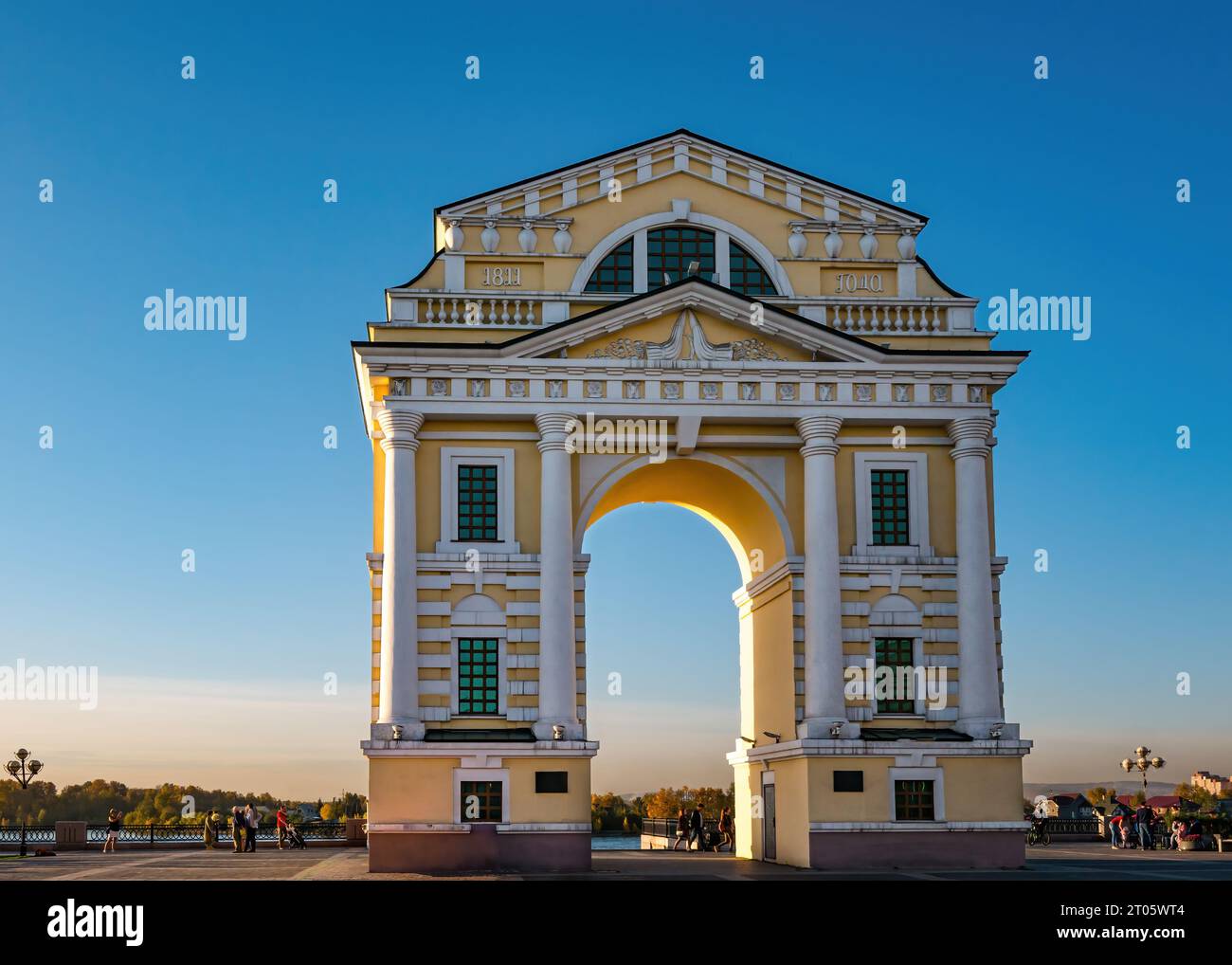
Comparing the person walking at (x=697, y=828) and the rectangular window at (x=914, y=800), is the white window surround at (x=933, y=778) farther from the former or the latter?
the person walking at (x=697, y=828)

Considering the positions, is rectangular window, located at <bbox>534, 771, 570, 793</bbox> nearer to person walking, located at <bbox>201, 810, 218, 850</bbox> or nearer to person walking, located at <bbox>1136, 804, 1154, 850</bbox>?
person walking, located at <bbox>201, 810, 218, 850</bbox>

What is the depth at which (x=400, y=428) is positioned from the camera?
139ft

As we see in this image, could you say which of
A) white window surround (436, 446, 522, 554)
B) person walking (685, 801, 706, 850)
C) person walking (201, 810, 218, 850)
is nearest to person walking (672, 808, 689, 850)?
person walking (685, 801, 706, 850)

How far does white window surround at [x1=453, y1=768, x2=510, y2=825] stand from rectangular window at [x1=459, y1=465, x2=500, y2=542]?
6.45 metres

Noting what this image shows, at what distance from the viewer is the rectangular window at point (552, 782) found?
133 ft

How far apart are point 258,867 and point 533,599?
1031 cm

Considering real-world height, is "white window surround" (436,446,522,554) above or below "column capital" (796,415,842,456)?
below

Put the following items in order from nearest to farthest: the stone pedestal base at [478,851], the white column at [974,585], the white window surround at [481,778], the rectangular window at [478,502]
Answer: the stone pedestal base at [478,851] < the white window surround at [481,778] < the white column at [974,585] < the rectangular window at [478,502]

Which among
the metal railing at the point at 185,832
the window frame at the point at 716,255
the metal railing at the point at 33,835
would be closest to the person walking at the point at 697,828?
the metal railing at the point at 185,832

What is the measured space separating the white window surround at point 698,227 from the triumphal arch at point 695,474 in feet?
0.30

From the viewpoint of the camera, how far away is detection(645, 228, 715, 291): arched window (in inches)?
1784

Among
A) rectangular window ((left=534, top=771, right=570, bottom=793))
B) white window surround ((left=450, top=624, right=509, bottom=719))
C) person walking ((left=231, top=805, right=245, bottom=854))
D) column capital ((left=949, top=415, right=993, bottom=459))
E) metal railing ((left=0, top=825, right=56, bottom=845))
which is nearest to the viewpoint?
rectangular window ((left=534, top=771, right=570, bottom=793))
